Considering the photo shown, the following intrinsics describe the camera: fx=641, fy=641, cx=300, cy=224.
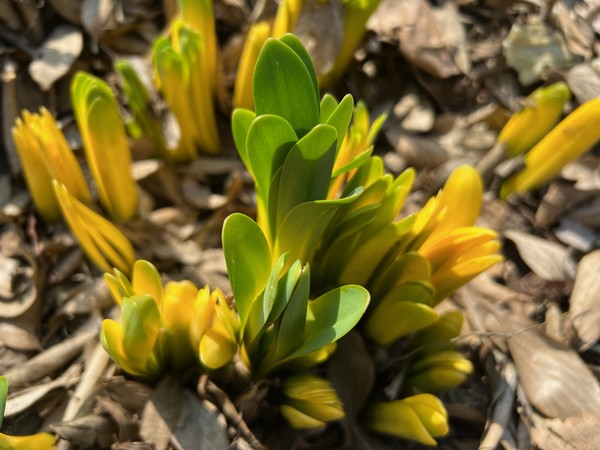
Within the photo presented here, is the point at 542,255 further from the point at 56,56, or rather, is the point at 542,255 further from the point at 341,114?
→ the point at 56,56

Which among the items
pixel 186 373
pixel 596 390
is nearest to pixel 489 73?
pixel 596 390

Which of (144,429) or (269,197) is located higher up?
(269,197)

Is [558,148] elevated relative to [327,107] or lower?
lower

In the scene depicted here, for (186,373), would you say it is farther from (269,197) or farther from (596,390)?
(596,390)

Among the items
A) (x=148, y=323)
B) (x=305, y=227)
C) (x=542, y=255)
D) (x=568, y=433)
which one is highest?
(x=305, y=227)

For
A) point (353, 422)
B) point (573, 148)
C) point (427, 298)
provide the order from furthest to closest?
point (573, 148) → point (353, 422) → point (427, 298)

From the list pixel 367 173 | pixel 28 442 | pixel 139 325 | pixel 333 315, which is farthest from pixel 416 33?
pixel 28 442

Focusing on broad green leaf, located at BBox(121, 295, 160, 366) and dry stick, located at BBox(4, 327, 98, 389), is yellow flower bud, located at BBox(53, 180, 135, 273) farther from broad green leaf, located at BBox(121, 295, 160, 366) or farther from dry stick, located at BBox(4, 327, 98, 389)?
broad green leaf, located at BBox(121, 295, 160, 366)
